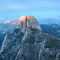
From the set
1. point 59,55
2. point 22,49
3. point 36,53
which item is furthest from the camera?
point 22,49

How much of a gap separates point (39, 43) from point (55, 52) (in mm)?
23907

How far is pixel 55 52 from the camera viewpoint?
157250 millimetres

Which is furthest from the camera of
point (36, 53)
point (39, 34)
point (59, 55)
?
point (39, 34)

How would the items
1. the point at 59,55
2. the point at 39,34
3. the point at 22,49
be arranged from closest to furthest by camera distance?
the point at 59,55
the point at 22,49
the point at 39,34

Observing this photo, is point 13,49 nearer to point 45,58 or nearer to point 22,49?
point 22,49

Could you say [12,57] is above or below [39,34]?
below

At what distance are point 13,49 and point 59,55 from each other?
5422cm

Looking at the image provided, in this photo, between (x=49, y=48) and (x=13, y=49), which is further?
(x=13, y=49)

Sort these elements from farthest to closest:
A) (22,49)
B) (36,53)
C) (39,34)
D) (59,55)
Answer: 1. (39,34)
2. (22,49)
3. (36,53)
4. (59,55)

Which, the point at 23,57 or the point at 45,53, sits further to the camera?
the point at 23,57

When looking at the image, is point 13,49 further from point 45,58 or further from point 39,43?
point 45,58

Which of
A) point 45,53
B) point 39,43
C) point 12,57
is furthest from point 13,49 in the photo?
point 45,53

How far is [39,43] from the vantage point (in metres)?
179

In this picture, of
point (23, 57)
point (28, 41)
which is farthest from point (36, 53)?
point (28, 41)
